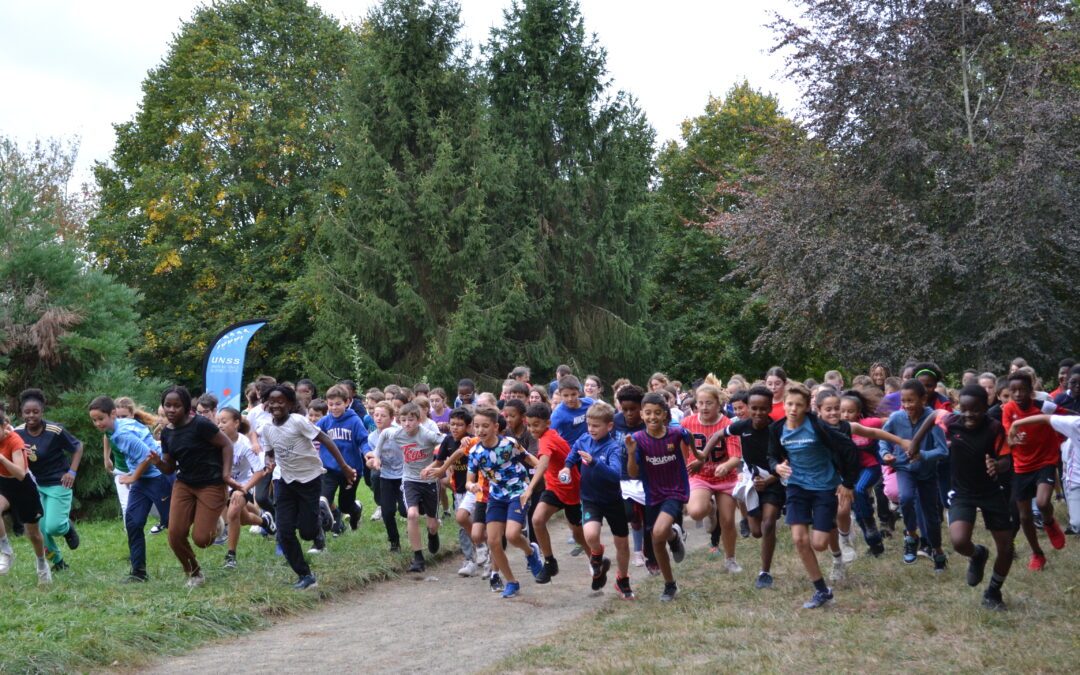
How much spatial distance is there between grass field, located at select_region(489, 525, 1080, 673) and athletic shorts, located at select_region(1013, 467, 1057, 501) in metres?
0.67

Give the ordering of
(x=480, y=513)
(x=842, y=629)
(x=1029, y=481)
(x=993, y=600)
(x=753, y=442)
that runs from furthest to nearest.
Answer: (x=480, y=513) < (x=1029, y=481) < (x=753, y=442) < (x=993, y=600) < (x=842, y=629)

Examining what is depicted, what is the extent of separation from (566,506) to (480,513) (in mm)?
895

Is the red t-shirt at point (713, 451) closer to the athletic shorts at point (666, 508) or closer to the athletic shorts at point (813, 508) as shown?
the athletic shorts at point (666, 508)

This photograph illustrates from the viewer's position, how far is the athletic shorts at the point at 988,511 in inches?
338

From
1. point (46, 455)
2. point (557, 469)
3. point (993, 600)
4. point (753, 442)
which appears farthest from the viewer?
point (46, 455)

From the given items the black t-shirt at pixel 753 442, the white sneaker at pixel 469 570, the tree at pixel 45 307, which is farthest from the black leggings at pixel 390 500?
the tree at pixel 45 307

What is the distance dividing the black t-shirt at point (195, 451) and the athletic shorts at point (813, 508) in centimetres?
527

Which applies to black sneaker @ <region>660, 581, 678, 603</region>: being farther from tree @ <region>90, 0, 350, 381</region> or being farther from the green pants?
tree @ <region>90, 0, 350, 381</region>

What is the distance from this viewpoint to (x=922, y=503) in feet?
35.2

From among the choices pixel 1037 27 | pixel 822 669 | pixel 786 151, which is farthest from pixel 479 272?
pixel 822 669

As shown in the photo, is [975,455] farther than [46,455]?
No

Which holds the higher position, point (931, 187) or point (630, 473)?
point (931, 187)

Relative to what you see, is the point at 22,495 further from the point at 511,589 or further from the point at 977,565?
the point at 977,565

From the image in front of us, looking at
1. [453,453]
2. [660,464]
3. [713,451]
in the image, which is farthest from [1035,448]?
[453,453]
